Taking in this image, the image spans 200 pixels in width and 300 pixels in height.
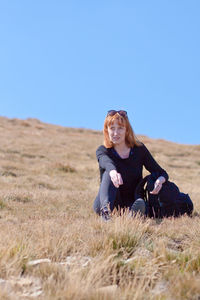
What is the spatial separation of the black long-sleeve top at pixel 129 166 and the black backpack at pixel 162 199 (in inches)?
7.3

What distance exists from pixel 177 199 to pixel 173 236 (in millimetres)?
1638

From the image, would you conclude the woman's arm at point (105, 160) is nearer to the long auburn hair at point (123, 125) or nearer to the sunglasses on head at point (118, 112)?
the long auburn hair at point (123, 125)

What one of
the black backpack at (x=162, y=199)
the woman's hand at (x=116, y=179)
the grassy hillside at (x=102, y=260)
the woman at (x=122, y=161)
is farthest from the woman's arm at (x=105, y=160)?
the grassy hillside at (x=102, y=260)

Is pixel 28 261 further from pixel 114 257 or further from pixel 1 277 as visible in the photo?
pixel 114 257

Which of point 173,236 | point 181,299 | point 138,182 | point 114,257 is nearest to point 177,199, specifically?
point 138,182

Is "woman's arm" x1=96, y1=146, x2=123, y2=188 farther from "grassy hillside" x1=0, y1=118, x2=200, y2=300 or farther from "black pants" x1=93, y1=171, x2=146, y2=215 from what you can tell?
"grassy hillside" x1=0, y1=118, x2=200, y2=300

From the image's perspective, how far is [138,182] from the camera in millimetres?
5590

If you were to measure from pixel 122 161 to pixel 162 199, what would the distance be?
0.82 meters

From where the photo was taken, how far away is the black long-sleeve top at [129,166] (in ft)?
17.8

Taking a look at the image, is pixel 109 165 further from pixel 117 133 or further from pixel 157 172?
pixel 157 172

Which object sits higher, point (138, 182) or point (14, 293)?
point (138, 182)

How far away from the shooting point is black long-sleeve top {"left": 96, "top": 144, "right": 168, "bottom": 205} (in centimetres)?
543

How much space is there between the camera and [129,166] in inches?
215

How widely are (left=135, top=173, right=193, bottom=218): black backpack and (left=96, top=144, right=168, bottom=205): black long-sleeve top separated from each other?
19 centimetres
